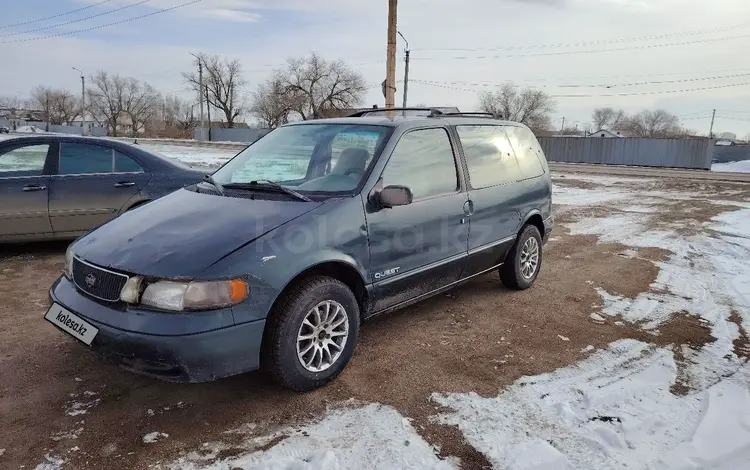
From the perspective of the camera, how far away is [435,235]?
412 centimetres

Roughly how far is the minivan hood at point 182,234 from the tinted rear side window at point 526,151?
281cm

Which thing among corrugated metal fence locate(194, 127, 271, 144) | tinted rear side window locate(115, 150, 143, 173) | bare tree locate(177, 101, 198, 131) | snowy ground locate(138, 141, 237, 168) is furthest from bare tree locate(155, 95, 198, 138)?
tinted rear side window locate(115, 150, 143, 173)

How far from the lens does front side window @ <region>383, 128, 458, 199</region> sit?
390cm

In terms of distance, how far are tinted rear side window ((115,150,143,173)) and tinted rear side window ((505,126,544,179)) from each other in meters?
4.57

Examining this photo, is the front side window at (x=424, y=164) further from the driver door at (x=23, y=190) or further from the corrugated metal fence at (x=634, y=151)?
the corrugated metal fence at (x=634, y=151)

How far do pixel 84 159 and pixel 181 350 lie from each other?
186 inches

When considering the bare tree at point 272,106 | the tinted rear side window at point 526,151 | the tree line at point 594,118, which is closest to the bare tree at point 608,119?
the tree line at point 594,118

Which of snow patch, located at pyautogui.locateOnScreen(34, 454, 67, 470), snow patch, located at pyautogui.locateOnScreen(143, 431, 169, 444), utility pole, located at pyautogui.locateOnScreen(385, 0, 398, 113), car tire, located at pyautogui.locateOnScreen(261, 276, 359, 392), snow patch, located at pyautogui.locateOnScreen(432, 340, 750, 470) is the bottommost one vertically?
snow patch, located at pyautogui.locateOnScreen(34, 454, 67, 470)

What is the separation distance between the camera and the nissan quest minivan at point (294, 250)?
2809mm

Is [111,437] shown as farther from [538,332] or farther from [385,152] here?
[538,332]

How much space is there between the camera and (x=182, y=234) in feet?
10.4

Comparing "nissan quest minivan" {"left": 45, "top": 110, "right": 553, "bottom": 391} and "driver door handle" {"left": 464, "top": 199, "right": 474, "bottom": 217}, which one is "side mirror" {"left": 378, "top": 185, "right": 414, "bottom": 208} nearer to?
"nissan quest minivan" {"left": 45, "top": 110, "right": 553, "bottom": 391}

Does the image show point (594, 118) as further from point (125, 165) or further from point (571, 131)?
point (125, 165)

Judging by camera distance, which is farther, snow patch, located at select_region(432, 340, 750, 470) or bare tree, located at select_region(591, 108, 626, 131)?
bare tree, located at select_region(591, 108, 626, 131)
